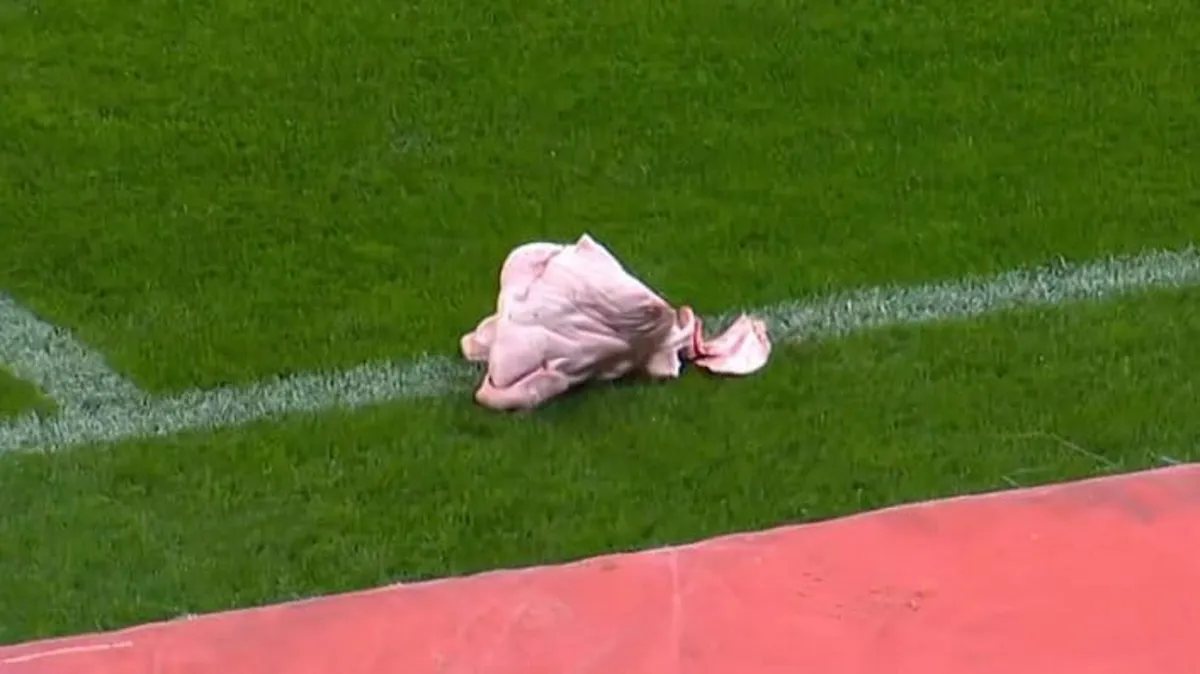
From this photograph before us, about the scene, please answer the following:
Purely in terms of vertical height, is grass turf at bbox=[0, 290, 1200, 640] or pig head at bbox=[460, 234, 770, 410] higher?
pig head at bbox=[460, 234, 770, 410]

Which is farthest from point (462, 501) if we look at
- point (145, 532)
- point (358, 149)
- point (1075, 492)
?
point (358, 149)

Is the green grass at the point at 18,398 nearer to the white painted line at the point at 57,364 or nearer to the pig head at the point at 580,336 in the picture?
the white painted line at the point at 57,364

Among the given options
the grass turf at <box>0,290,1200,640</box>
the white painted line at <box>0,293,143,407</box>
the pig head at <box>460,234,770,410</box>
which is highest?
the pig head at <box>460,234,770,410</box>

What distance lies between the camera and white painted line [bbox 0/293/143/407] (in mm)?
3070

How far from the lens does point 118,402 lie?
3.05 metres

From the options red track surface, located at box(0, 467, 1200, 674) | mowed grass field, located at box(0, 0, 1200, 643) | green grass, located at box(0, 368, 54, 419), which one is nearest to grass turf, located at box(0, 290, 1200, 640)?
mowed grass field, located at box(0, 0, 1200, 643)

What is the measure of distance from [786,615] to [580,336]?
3.14 feet

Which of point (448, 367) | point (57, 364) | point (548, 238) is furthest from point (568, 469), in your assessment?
point (57, 364)

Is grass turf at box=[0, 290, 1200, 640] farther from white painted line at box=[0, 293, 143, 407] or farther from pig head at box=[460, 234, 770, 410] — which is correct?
white painted line at box=[0, 293, 143, 407]

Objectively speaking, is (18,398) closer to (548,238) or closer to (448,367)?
(448,367)

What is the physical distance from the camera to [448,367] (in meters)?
3.09

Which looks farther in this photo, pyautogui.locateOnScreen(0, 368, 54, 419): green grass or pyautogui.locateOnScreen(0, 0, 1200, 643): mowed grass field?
pyautogui.locateOnScreen(0, 368, 54, 419): green grass

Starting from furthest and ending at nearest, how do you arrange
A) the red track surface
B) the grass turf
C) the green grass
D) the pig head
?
the green grass → the pig head → the grass turf → the red track surface

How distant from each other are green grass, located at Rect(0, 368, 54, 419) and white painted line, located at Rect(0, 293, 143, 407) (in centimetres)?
1
